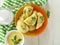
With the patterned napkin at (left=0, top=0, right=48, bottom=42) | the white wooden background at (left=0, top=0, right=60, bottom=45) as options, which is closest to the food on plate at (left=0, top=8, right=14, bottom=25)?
the patterned napkin at (left=0, top=0, right=48, bottom=42)

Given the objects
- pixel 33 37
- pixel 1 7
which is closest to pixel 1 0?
pixel 1 7

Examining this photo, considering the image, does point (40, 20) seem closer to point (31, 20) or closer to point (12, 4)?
point (31, 20)

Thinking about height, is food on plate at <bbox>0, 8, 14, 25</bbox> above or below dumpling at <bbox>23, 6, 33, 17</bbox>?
below

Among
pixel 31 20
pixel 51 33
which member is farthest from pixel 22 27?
pixel 51 33

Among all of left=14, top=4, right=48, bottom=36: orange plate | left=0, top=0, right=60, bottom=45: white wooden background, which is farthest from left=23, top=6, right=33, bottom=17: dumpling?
left=0, top=0, right=60, bottom=45: white wooden background

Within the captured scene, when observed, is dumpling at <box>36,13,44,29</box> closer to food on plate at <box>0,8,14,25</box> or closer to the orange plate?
the orange plate

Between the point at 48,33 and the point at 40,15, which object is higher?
the point at 40,15

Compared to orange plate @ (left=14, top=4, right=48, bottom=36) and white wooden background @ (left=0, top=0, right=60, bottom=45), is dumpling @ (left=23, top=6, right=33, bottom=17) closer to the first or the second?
orange plate @ (left=14, top=4, right=48, bottom=36)

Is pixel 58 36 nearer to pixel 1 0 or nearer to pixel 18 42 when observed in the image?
pixel 18 42
